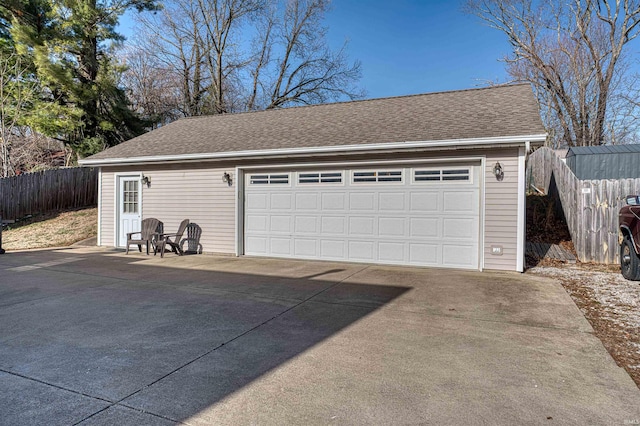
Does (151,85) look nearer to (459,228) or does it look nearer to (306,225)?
(306,225)

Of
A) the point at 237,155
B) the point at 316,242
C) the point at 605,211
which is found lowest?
the point at 316,242

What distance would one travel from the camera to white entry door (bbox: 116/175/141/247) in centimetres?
1053

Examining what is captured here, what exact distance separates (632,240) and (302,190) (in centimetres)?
615

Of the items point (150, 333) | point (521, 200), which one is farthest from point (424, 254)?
point (150, 333)

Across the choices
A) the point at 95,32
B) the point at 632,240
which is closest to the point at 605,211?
the point at 632,240

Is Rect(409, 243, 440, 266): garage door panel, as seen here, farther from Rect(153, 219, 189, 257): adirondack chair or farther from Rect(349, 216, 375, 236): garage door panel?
Rect(153, 219, 189, 257): adirondack chair

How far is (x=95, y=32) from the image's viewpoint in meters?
16.4

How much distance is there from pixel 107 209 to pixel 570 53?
818 inches

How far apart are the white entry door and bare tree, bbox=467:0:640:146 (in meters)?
18.0

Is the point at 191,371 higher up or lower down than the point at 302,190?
lower down

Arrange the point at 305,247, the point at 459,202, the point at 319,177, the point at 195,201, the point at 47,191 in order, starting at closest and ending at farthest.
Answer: the point at 459,202 → the point at 319,177 → the point at 305,247 → the point at 195,201 → the point at 47,191

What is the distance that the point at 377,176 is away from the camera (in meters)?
8.04

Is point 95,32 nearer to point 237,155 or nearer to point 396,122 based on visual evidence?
point 237,155

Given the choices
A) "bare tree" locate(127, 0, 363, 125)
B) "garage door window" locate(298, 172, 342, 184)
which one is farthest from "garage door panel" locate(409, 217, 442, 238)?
"bare tree" locate(127, 0, 363, 125)
